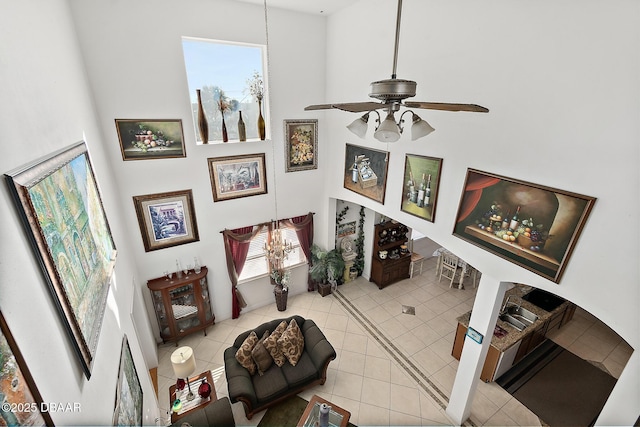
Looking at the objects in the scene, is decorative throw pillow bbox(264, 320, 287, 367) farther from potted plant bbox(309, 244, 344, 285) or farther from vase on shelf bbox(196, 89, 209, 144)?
vase on shelf bbox(196, 89, 209, 144)

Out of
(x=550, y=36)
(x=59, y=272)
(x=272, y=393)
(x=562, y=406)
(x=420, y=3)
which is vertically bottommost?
(x=562, y=406)

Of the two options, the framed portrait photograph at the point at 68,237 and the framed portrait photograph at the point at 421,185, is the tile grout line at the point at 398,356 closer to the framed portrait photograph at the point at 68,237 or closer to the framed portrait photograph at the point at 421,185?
the framed portrait photograph at the point at 421,185

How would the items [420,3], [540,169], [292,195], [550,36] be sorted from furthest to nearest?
[292,195] < [420,3] < [540,169] < [550,36]

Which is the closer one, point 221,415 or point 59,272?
point 59,272

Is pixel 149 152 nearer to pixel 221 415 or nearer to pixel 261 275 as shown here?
pixel 261 275

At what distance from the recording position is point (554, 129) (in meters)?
2.89

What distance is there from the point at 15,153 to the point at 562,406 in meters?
7.44

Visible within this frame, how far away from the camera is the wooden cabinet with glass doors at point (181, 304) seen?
18.0 feet

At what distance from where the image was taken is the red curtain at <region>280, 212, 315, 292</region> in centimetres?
670

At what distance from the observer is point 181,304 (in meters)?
5.81

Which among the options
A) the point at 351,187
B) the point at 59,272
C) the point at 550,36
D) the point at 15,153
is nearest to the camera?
the point at 15,153

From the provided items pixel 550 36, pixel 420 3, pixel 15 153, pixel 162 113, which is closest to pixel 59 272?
pixel 15 153

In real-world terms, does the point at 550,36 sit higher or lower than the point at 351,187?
higher

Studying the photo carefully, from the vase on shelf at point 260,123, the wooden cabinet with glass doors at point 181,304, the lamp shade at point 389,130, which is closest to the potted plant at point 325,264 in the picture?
the wooden cabinet with glass doors at point 181,304
